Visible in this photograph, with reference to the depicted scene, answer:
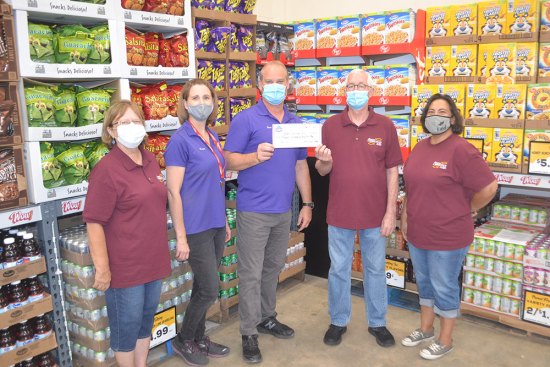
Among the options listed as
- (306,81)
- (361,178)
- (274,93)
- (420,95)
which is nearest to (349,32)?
(306,81)

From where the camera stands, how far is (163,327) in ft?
11.5

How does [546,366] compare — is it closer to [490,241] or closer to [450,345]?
[450,345]

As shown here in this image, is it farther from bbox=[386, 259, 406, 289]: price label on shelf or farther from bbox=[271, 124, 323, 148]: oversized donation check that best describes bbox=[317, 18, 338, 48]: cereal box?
bbox=[386, 259, 406, 289]: price label on shelf

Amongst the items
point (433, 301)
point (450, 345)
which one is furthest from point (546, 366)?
point (433, 301)

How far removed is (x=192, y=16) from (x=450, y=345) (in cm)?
328

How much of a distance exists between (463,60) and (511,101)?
0.54 m

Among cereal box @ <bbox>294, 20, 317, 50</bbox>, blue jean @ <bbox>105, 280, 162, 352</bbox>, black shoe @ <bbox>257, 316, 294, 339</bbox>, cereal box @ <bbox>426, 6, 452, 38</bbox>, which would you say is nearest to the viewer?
blue jean @ <bbox>105, 280, 162, 352</bbox>

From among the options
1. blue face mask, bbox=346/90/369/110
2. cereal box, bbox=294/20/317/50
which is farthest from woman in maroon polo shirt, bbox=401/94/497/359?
cereal box, bbox=294/20/317/50

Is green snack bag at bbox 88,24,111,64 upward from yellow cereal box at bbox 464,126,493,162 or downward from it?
upward

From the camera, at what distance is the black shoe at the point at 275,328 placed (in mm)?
3838

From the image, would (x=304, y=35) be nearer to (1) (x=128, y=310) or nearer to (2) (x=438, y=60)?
(2) (x=438, y=60)

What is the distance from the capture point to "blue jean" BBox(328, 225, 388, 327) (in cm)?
353

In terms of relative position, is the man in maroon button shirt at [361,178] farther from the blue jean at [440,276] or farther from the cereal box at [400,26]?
the cereal box at [400,26]

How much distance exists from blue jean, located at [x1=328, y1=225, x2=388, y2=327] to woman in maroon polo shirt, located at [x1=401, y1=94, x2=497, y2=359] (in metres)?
0.28
